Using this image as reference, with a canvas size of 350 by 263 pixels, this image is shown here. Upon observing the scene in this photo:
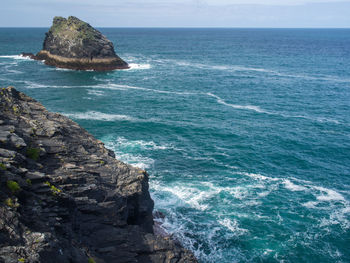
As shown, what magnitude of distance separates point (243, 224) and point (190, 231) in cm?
697

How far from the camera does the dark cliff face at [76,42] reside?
132 metres

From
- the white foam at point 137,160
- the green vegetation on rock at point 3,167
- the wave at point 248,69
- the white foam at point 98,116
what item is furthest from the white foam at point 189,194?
the wave at point 248,69

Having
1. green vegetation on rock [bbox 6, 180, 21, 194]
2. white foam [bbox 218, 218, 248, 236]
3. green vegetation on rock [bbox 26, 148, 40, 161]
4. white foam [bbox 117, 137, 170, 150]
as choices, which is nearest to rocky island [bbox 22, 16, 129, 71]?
white foam [bbox 117, 137, 170, 150]

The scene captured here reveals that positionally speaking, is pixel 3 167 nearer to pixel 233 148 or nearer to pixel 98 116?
pixel 233 148

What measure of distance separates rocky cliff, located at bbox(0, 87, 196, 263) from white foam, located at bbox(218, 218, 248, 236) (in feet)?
29.6

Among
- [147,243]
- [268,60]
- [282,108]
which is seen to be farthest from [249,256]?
[268,60]

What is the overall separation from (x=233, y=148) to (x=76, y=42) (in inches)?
4053

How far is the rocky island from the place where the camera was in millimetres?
131250

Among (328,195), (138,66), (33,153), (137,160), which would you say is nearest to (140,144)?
(137,160)

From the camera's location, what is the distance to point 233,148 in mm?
57188

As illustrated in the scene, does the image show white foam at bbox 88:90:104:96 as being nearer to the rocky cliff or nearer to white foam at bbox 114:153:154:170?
white foam at bbox 114:153:154:170

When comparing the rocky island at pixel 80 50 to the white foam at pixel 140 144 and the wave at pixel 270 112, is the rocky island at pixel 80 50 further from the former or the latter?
the white foam at pixel 140 144

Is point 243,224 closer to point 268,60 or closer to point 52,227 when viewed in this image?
point 52,227

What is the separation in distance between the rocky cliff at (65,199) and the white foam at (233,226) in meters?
9.03
